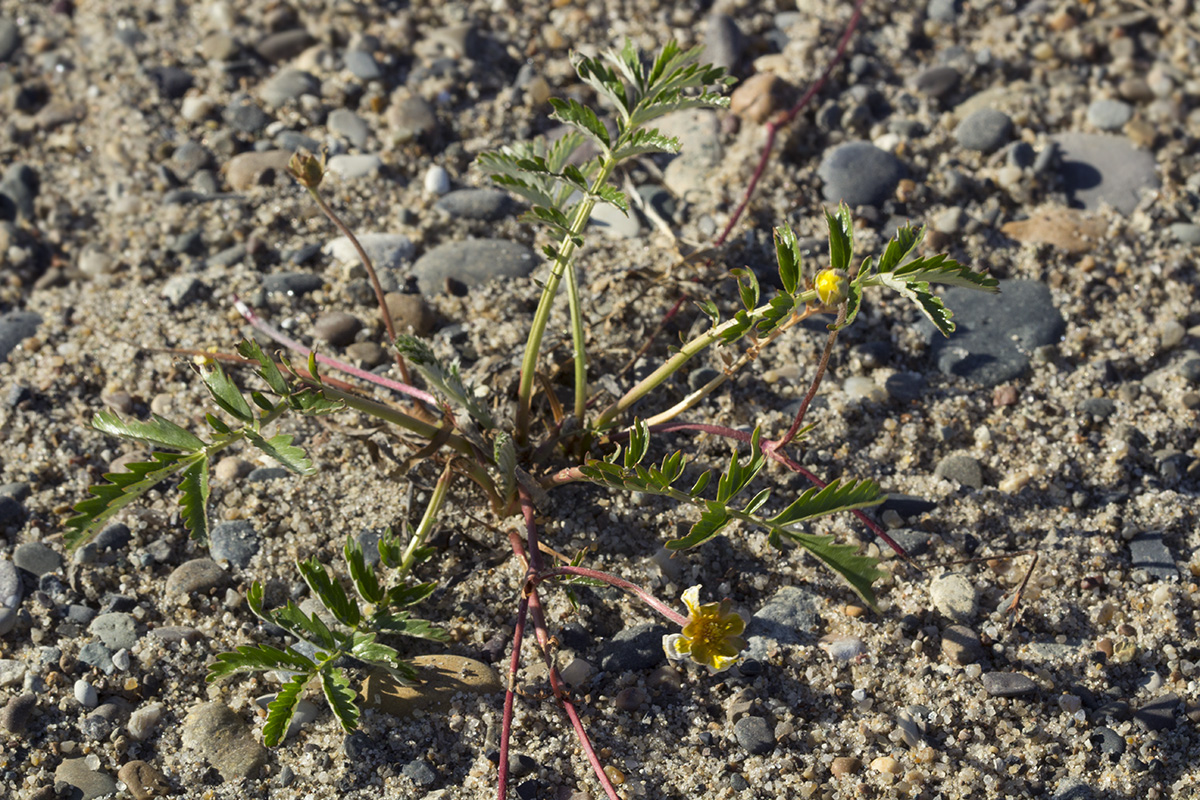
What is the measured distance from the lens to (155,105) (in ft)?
11.9

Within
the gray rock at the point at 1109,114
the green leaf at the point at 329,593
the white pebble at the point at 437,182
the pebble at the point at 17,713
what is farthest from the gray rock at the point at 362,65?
the gray rock at the point at 1109,114

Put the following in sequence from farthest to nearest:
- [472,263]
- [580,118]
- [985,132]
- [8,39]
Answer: [8,39] → [985,132] → [472,263] → [580,118]

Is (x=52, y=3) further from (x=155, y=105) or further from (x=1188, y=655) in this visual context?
(x=1188, y=655)

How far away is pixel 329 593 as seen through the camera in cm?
211

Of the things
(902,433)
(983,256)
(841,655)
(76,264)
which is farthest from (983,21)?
(76,264)

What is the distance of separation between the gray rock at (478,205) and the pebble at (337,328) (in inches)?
22.2

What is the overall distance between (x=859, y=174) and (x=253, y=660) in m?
2.45

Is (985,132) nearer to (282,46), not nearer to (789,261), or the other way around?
(789,261)

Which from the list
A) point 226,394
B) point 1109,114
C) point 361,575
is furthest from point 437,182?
point 1109,114

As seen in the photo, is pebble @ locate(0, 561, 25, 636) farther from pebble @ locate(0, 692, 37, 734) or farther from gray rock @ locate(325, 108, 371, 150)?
gray rock @ locate(325, 108, 371, 150)

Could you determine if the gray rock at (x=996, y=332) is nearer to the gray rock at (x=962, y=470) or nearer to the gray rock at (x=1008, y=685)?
the gray rock at (x=962, y=470)

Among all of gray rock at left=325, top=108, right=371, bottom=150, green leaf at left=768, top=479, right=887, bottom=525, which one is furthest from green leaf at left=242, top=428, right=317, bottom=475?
gray rock at left=325, top=108, right=371, bottom=150

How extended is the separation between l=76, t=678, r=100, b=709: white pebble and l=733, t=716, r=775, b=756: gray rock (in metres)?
1.52

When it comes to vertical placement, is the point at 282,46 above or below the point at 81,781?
above
